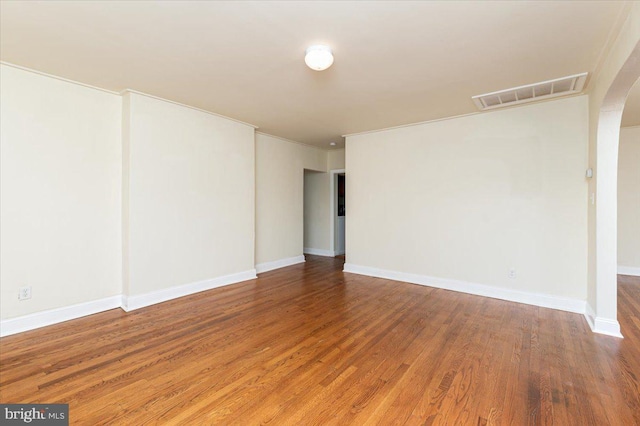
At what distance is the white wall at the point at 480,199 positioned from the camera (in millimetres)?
3414

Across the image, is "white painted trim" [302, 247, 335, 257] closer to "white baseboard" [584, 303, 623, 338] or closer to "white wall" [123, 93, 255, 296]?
"white wall" [123, 93, 255, 296]

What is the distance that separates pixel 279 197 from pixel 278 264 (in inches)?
53.0

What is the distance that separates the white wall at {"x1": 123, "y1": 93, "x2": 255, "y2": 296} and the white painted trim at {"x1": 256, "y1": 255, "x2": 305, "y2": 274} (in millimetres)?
488

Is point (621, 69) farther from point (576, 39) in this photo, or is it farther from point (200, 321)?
point (200, 321)

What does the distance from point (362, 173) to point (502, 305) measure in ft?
9.57

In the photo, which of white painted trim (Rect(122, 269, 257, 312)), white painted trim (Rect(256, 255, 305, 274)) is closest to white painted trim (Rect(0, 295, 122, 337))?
white painted trim (Rect(122, 269, 257, 312))

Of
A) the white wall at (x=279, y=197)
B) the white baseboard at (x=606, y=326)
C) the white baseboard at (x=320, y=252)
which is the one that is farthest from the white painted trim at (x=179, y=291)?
the white baseboard at (x=606, y=326)

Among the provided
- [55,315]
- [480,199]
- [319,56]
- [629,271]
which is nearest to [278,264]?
[55,315]

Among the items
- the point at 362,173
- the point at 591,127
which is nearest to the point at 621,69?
the point at 591,127

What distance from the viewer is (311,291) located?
4.14m

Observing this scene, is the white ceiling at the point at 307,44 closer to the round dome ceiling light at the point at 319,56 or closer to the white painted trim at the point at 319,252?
the round dome ceiling light at the point at 319,56

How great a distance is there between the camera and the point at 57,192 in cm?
303

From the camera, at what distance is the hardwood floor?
5.67 ft

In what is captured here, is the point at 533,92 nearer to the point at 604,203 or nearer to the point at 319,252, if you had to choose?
the point at 604,203
